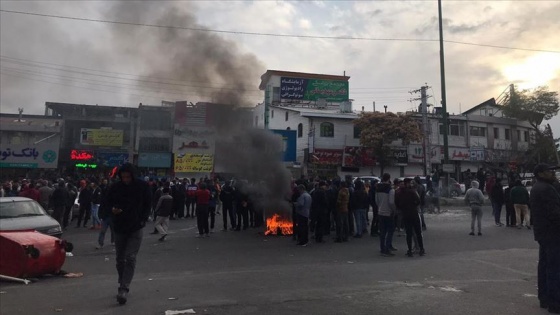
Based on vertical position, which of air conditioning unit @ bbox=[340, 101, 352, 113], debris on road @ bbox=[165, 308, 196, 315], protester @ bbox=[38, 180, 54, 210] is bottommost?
debris on road @ bbox=[165, 308, 196, 315]

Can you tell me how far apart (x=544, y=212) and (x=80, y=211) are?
14458 millimetres

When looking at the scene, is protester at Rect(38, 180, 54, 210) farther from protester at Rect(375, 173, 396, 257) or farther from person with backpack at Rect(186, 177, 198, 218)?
protester at Rect(375, 173, 396, 257)

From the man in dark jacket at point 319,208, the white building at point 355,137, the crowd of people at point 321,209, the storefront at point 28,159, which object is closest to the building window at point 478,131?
the white building at point 355,137

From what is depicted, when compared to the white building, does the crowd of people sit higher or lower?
lower

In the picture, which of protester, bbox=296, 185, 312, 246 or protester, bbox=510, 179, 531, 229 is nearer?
protester, bbox=296, 185, 312, 246

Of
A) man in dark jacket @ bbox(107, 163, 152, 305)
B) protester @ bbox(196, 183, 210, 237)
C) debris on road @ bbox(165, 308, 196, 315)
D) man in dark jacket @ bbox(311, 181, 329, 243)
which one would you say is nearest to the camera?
debris on road @ bbox(165, 308, 196, 315)

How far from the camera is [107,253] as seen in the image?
9.74m

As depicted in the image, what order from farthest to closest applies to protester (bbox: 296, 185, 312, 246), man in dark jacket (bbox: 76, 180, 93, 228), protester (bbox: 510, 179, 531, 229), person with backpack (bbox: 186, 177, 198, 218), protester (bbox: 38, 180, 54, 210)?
person with backpack (bbox: 186, 177, 198, 218) → man in dark jacket (bbox: 76, 180, 93, 228) → protester (bbox: 38, 180, 54, 210) → protester (bbox: 510, 179, 531, 229) → protester (bbox: 296, 185, 312, 246)

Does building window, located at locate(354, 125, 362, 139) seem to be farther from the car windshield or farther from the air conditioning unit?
the car windshield

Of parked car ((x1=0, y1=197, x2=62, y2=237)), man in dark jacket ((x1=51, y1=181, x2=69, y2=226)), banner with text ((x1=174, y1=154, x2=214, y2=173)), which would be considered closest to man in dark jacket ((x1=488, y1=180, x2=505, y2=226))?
parked car ((x1=0, y1=197, x2=62, y2=237))

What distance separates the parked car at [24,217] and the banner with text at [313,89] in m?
32.6

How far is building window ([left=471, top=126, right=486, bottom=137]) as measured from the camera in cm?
3894

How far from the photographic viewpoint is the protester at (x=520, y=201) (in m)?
12.4

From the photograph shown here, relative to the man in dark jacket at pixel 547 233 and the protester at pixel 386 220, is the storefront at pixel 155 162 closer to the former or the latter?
the protester at pixel 386 220
